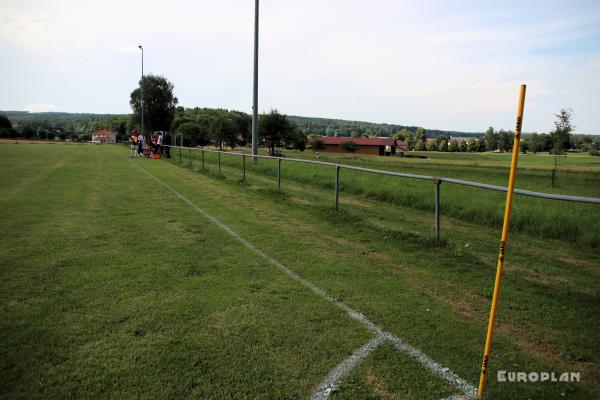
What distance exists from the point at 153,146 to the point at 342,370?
33.9 m

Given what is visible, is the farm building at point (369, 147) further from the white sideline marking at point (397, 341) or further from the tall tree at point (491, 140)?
the white sideline marking at point (397, 341)

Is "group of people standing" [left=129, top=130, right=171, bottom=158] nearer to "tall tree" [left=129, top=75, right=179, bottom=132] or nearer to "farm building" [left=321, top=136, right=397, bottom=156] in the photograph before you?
"tall tree" [left=129, top=75, right=179, bottom=132]

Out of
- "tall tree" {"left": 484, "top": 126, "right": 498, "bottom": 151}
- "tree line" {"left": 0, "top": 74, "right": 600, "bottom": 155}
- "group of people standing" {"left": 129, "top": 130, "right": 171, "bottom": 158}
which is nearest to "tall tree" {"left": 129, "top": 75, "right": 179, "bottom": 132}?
"tree line" {"left": 0, "top": 74, "right": 600, "bottom": 155}

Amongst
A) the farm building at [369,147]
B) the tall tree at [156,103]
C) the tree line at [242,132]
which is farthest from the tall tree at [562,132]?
the farm building at [369,147]

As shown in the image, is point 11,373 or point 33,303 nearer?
point 11,373

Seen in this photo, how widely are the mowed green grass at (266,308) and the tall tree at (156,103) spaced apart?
69.9 metres

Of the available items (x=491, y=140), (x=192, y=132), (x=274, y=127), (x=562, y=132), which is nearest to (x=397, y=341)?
(x=562, y=132)

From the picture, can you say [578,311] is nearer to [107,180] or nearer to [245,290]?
[245,290]

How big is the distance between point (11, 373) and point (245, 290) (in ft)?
7.88

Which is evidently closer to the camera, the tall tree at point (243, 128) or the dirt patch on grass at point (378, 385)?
the dirt patch on grass at point (378, 385)

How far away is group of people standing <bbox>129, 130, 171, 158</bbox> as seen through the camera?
33.7m

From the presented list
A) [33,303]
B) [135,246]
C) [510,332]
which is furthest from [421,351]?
[135,246]

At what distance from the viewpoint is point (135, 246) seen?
6.83 metres

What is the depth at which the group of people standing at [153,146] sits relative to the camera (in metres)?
33.7
